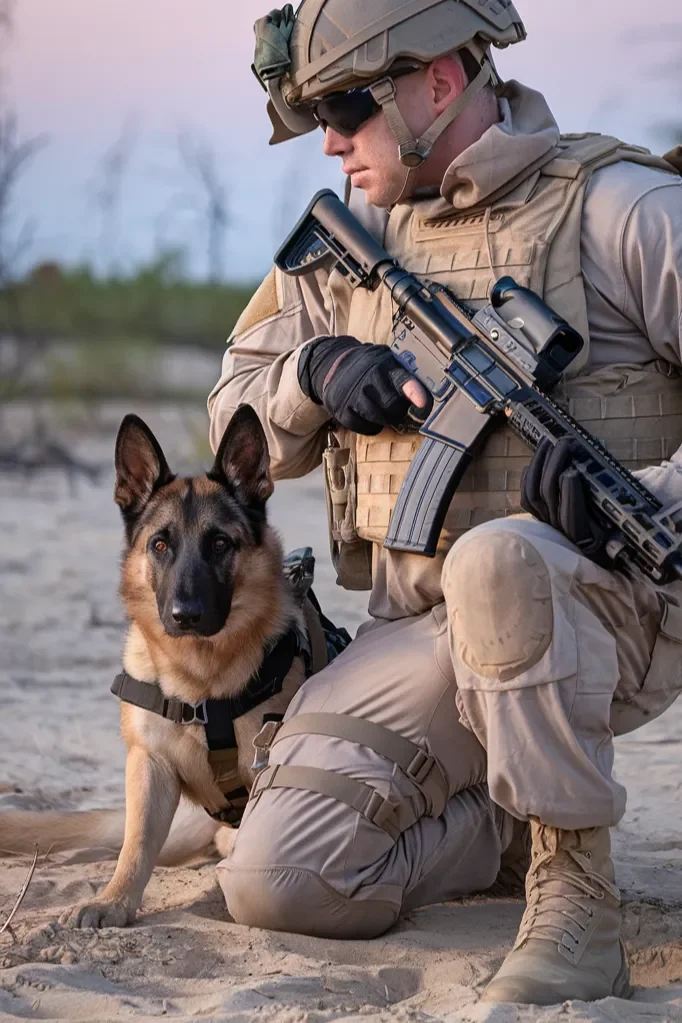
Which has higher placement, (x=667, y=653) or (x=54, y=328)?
(x=54, y=328)

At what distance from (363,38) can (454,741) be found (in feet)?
5.78

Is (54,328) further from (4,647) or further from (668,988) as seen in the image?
(668,988)

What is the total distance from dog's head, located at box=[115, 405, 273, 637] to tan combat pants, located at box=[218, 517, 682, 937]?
0.44 meters

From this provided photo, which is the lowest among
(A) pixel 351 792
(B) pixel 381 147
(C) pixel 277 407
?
(A) pixel 351 792

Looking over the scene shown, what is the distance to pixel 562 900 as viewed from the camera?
2.90m

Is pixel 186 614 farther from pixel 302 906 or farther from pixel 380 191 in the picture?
pixel 380 191

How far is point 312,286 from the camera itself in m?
4.03

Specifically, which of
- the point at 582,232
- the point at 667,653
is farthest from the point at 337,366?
the point at 667,653

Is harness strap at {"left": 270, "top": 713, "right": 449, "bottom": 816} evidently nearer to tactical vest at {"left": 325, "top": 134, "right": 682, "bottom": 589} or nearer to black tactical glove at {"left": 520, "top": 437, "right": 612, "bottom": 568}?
tactical vest at {"left": 325, "top": 134, "right": 682, "bottom": 589}

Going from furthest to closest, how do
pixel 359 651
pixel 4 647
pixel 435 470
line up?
pixel 4 647 → pixel 359 651 → pixel 435 470

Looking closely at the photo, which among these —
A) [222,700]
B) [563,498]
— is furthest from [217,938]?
[563,498]

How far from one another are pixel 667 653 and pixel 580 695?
430 mm

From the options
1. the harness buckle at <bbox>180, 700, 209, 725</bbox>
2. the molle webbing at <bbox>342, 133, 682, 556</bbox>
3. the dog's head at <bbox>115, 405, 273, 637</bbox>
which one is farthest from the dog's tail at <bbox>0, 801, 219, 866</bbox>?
the molle webbing at <bbox>342, 133, 682, 556</bbox>

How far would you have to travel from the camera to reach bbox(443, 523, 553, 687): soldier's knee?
2.83 m
